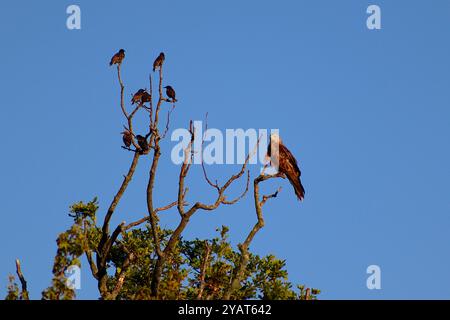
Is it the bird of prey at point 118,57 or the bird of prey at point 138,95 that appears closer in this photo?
the bird of prey at point 138,95

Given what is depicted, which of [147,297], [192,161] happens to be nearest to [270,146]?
[192,161]

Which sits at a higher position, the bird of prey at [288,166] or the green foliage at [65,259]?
the bird of prey at [288,166]

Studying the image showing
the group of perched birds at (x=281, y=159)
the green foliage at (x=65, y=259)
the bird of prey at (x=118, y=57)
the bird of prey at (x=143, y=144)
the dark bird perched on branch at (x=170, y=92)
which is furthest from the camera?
the bird of prey at (x=118, y=57)

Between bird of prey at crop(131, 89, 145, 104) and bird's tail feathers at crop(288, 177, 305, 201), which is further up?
bird of prey at crop(131, 89, 145, 104)

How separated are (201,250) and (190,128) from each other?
752 centimetres

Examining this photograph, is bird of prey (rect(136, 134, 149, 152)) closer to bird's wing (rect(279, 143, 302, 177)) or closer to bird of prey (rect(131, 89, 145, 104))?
bird of prey (rect(131, 89, 145, 104))

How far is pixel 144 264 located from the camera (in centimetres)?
2755

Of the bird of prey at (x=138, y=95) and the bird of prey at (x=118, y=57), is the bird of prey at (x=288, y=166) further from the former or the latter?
the bird of prey at (x=118, y=57)

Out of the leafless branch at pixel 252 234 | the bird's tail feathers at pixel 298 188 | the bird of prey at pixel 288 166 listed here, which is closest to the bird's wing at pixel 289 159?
the bird of prey at pixel 288 166

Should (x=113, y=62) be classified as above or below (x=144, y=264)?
above

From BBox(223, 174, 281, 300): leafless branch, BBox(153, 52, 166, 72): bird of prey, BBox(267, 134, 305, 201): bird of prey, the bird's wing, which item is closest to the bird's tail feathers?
BBox(267, 134, 305, 201): bird of prey

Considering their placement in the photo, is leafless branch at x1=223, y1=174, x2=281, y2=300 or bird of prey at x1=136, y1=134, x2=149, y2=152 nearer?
leafless branch at x1=223, y1=174, x2=281, y2=300

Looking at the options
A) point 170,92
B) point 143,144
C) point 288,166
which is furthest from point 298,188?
point 170,92
